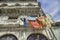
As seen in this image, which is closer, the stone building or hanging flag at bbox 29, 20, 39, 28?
the stone building

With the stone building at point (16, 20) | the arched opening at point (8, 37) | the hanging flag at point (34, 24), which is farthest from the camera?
the hanging flag at point (34, 24)

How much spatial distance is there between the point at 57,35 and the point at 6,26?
15.4 ft

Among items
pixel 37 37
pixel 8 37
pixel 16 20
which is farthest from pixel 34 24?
pixel 16 20

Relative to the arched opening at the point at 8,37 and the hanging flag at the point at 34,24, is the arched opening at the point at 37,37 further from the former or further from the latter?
the arched opening at the point at 8,37

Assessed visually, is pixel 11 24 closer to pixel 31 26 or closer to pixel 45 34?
pixel 31 26

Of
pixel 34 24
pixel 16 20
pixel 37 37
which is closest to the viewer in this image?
pixel 37 37

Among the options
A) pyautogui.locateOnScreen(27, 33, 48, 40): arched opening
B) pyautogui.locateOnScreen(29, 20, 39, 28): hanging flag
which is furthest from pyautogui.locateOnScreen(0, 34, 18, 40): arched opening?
pyautogui.locateOnScreen(29, 20, 39, 28): hanging flag

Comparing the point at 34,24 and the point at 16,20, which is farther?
the point at 16,20

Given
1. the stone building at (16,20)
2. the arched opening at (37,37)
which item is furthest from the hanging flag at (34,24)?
the arched opening at (37,37)

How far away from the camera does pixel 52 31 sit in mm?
19797

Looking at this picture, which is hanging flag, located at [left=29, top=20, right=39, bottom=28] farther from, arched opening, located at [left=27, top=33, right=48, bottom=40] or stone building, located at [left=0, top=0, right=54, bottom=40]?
arched opening, located at [left=27, top=33, right=48, bottom=40]

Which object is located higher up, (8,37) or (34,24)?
(34,24)

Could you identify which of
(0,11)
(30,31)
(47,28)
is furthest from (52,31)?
(0,11)

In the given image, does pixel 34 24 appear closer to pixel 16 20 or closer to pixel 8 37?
pixel 8 37
